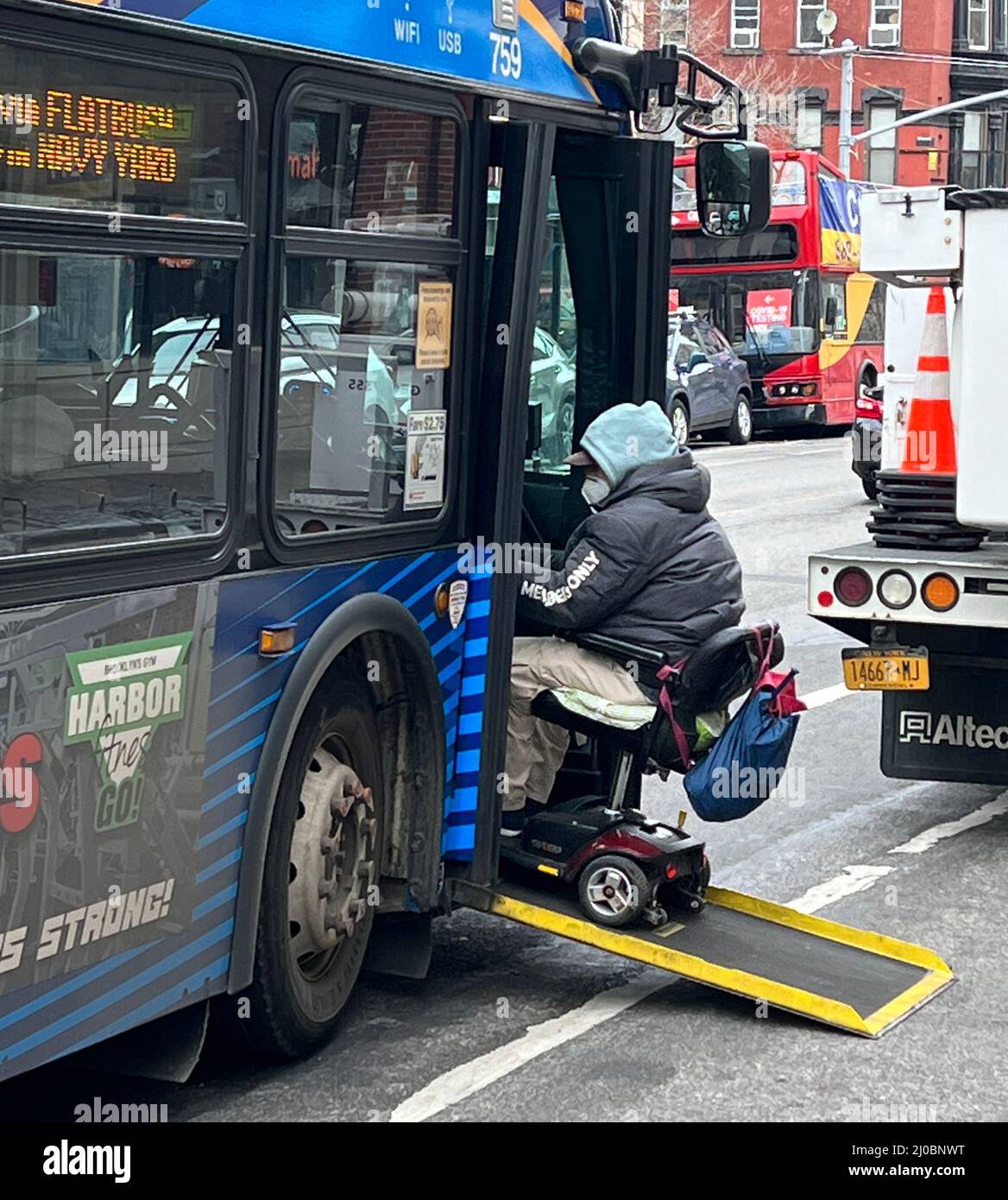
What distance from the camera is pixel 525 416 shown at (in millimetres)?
5965

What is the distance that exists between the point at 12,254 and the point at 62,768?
3.43 ft

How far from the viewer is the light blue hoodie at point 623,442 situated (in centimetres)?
632

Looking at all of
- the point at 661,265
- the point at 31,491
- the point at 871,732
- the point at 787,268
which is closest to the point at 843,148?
the point at 787,268

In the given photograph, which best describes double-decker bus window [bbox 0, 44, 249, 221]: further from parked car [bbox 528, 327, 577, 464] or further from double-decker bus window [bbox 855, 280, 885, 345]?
double-decker bus window [bbox 855, 280, 885, 345]

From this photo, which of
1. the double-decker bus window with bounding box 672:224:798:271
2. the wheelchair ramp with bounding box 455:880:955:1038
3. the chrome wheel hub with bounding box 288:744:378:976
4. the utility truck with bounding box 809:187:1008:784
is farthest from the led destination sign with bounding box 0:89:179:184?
the double-decker bus window with bounding box 672:224:798:271

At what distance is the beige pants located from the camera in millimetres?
6250

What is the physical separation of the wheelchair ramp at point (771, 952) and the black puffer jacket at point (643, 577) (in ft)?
2.50

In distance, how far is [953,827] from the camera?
8.30 m

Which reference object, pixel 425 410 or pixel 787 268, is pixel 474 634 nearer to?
pixel 425 410

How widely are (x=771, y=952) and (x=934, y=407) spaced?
9.44 feet

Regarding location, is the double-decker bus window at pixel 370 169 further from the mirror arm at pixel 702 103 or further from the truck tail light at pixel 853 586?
the truck tail light at pixel 853 586

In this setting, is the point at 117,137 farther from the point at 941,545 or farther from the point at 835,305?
the point at 835,305

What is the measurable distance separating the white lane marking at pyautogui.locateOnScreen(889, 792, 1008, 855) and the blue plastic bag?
68.7 inches

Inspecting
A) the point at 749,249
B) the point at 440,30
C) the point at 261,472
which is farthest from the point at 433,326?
the point at 749,249
